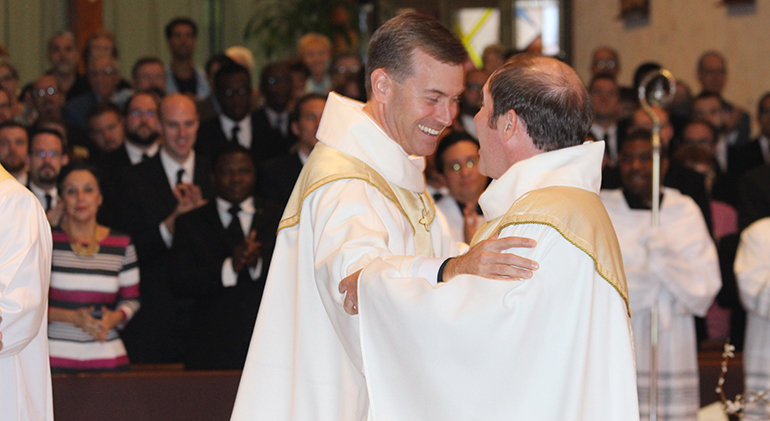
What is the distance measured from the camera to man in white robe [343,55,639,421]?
8.04 ft

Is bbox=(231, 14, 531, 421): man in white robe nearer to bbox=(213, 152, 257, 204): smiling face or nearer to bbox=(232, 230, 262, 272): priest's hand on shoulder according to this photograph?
bbox=(232, 230, 262, 272): priest's hand on shoulder

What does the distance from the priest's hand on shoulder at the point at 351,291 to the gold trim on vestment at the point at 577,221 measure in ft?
1.40

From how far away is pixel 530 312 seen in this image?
244 centimetres

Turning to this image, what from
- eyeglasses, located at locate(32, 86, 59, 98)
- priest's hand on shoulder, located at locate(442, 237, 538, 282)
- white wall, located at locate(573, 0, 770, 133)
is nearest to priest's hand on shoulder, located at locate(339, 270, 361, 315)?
priest's hand on shoulder, located at locate(442, 237, 538, 282)

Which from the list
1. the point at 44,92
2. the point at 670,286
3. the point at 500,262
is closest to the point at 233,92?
the point at 44,92

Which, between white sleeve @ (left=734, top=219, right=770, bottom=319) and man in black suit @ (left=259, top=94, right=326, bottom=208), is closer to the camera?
→ white sleeve @ (left=734, top=219, right=770, bottom=319)

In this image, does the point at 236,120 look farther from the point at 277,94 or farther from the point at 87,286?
the point at 87,286

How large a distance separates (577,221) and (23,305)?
181cm

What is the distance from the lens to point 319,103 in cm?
613

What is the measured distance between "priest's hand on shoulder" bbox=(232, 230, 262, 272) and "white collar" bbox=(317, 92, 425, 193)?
1.83m

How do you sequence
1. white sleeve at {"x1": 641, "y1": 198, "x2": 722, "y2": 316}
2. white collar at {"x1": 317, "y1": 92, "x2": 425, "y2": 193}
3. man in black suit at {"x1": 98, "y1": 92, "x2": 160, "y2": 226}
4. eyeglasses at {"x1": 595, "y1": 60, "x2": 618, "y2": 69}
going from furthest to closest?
eyeglasses at {"x1": 595, "y1": 60, "x2": 618, "y2": 69} < man in black suit at {"x1": 98, "y1": 92, "x2": 160, "y2": 226} < white sleeve at {"x1": 641, "y1": 198, "x2": 722, "y2": 316} < white collar at {"x1": 317, "y1": 92, "x2": 425, "y2": 193}

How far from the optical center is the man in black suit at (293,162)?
575 centimetres

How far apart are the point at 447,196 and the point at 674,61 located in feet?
18.1

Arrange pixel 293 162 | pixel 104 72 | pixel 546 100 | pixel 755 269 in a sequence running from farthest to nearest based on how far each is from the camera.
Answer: pixel 104 72, pixel 293 162, pixel 755 269, pixel 546 100
